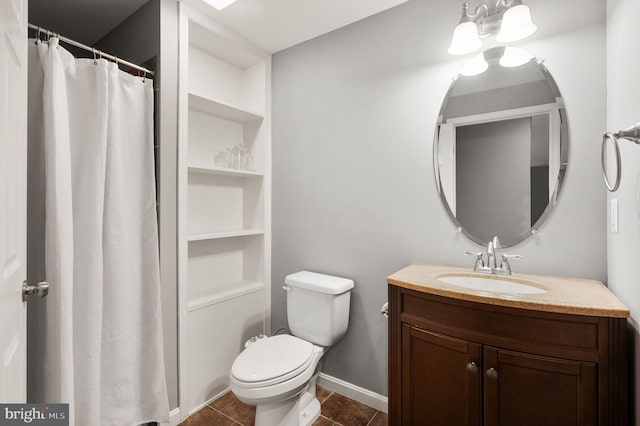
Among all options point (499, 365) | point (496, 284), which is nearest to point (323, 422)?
point (499, 365)

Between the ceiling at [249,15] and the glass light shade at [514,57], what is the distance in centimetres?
67

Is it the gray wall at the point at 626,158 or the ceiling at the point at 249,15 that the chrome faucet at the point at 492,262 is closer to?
the gray wall at the point at 626,158

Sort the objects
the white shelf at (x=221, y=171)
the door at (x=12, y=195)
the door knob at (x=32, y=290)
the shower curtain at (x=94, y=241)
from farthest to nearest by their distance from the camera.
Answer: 1. the white shelf at (x=221, y=171)
2. the shower curtain at (x=94, y=241)
3. the door knob at (x=32, y=290)
4. the door at (x=12, y=195)

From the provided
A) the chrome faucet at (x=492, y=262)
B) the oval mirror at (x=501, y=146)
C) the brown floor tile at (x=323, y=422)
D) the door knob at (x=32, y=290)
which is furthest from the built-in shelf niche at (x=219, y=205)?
the chrome faucet at (x=492, y=262)

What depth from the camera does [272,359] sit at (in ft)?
5.34

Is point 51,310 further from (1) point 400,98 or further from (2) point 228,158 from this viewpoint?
(1) point 400,98

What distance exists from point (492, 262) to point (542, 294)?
38 cm

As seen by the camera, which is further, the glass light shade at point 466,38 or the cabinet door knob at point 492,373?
the glass light shade at point 466,38

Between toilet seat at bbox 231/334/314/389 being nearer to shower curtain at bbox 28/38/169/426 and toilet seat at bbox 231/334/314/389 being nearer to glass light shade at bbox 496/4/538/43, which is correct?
shower curtain at bbox 28/38/169/426

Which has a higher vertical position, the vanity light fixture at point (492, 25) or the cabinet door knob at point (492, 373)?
the vanity light fixture at point (492, 25)

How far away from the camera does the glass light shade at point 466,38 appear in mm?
1511

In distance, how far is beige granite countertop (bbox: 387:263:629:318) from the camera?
1.05 metres

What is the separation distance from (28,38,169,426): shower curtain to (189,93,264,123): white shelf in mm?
386

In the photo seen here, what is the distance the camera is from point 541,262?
1495mm
